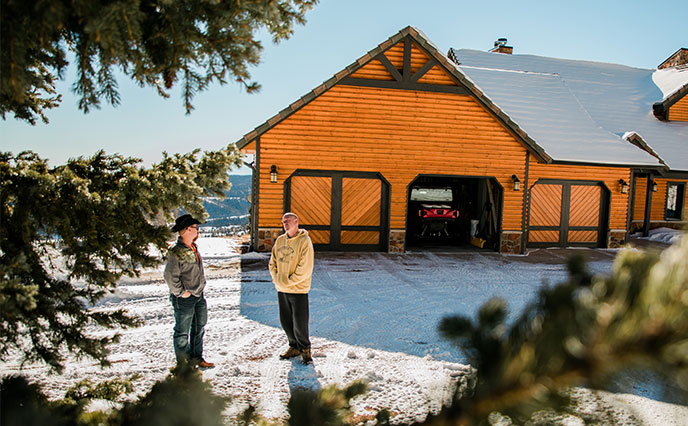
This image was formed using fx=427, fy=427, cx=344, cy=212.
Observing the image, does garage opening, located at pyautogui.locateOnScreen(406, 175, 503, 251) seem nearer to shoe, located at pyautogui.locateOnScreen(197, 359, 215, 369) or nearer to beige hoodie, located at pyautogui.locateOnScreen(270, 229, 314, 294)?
beige hoodie, located at pyautogui.locateOnScreen(270, 229, 314, 294)

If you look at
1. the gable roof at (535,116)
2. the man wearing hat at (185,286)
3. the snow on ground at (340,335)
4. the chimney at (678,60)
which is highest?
the chimney at (678,60)

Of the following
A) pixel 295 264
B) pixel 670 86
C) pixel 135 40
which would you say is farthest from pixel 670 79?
pixel 135 40

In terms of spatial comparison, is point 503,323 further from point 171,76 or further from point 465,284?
point 465,284

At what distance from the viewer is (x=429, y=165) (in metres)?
13.2

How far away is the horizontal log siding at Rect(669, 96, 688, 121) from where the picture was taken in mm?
19906

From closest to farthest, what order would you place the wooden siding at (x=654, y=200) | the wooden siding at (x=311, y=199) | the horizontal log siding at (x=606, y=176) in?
the wooden siding at (x=311, y=199) → the horizontal log siding at (x=606, y=176) → the wooden siding at (x=654, y=200)

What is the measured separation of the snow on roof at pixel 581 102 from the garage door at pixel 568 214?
1217mm

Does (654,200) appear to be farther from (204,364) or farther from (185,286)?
(185,286)

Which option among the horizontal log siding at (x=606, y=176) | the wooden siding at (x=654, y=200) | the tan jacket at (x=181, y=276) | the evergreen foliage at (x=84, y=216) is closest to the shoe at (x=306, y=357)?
the tan jacket at (x=181, y=276)

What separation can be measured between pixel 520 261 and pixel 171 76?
12.2 metres

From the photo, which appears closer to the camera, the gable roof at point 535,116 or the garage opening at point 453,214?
the gable roof at point 535,116

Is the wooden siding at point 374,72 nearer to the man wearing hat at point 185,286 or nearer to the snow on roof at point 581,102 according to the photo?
the snow on roof at point 581,102

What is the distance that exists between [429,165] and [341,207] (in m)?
3.03

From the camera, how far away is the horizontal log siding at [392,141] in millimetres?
12492
